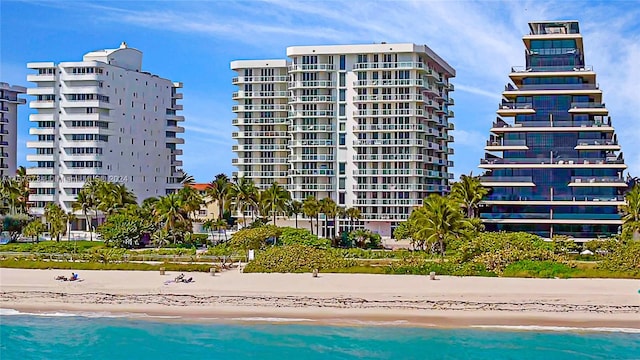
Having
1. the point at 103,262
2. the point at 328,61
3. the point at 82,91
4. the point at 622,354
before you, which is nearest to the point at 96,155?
the point at 82,91

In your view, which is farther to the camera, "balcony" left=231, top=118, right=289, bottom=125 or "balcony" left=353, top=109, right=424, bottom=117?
"balcony" left=231, top=118, right=289, bottom=125

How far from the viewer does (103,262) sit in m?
60.9

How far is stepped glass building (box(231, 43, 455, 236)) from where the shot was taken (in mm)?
89562

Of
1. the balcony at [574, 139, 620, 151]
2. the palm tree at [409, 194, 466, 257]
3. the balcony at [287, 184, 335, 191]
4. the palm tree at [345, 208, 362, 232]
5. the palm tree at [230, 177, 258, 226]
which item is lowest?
the palm tree at [409, 194, 466, 257]

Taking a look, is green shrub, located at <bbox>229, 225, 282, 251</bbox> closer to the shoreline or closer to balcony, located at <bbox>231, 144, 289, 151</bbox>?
the shoreline

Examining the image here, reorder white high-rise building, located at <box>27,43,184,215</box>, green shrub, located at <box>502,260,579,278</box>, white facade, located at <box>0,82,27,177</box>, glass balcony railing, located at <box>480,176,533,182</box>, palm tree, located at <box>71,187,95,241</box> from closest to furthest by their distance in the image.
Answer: green shrub, located at <box>502,260,579,278</box>, glass balcony railing, located at <box>480,176,533,182</box>, palm tree, located at <box>71,187,95,241</box>, white high-rise building, located at <box>27,43,184,215</box>, white facade, located at <box>0,82,27,177</box>

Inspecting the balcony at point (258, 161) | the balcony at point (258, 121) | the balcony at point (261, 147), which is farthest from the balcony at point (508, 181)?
the balcony at point (258, 121)

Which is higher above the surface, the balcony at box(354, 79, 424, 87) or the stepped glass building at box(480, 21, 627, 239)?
the balcony at box(354, 79, 424, 87)

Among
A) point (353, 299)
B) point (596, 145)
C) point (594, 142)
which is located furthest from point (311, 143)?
point (353, 299)

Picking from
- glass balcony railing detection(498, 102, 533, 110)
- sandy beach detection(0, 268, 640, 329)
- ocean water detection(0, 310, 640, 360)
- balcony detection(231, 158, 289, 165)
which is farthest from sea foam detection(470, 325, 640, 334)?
balcony detection(231, 158, 289, 165)

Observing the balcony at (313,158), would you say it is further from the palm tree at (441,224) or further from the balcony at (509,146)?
the palm tree at (441,224)

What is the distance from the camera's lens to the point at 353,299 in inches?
1802

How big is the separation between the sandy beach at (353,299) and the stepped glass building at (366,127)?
37.0 m

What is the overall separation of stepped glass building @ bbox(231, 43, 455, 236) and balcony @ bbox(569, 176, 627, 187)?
68.1 ft
